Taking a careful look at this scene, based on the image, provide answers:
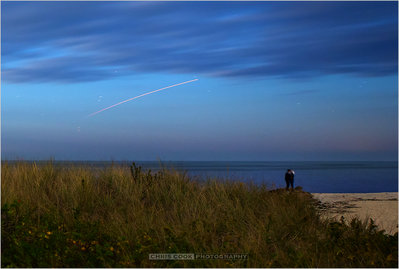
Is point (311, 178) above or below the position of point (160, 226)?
below

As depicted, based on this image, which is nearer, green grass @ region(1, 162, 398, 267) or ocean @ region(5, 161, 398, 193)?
green grass @ region(1, 162, 398, 267)

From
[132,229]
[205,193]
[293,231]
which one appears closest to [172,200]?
[205,193]

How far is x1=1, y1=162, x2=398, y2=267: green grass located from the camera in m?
6.04

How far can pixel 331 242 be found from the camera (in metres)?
6.93

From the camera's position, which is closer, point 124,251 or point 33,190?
point 124,251

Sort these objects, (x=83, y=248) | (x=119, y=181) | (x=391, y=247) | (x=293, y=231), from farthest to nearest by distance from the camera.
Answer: (x=119, y=181) < (x=293, y=231) < (x=391, y=247) < (x=83, y=248)

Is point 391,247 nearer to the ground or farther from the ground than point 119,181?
nearer to the ground

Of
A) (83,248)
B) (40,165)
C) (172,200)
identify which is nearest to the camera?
(83,248)

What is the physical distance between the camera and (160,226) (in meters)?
7.46

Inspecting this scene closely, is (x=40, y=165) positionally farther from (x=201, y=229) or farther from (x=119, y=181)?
(x=201, y=229)

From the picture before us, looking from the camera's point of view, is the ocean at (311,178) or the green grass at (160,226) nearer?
the green grass at (160,226)

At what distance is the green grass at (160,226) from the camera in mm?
6035

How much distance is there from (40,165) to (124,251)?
6.57 metres

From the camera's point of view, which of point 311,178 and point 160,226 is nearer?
point 160,226
